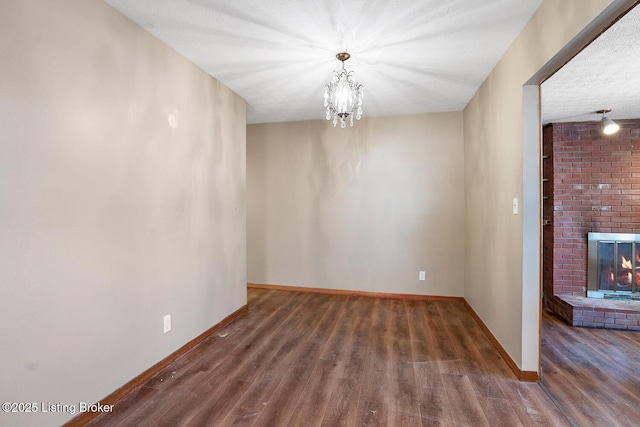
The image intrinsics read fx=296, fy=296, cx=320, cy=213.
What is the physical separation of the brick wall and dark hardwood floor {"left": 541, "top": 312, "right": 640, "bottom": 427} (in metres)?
0.81

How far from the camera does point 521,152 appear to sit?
2.07 metres

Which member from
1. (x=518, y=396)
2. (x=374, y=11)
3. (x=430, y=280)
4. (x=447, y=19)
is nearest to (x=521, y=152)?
(x=447, y=19)

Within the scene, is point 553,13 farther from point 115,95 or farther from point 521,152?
point 115,95

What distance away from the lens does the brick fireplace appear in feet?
11.1

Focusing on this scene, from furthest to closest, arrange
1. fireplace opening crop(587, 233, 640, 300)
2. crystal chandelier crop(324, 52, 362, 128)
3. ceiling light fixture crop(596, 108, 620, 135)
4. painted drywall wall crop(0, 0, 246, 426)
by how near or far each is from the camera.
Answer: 1. fireplace opening crop(587, 233, 640, 300)
2. ceiling light fixture crop(596, 108, 620, 135)
3. crystal chandelier crop(324, 52, 362, 128)
4. painted drywall wall crop(0, 0, 246, 426)

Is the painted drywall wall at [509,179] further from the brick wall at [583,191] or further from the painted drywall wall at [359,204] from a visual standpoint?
the brick wall at [583,191]

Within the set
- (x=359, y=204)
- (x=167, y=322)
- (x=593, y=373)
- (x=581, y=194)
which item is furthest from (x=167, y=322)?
(x=581, y=194)

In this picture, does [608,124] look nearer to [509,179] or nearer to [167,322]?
[509,179]

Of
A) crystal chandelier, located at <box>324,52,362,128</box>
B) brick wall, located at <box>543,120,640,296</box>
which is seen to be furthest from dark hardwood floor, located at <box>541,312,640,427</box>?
crystal chandelier, located at <box>324,52,362,128</box>

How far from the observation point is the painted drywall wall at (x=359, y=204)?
12.7 feet

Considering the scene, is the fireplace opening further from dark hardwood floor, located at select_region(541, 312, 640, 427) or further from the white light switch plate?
the white light switch plate

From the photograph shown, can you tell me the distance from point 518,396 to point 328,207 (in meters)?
2.84

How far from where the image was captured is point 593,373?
85.3 inches

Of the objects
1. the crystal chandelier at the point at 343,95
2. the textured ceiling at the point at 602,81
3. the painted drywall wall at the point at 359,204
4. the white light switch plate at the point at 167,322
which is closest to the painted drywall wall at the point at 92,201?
the white light switch plate at the point at 167,322
